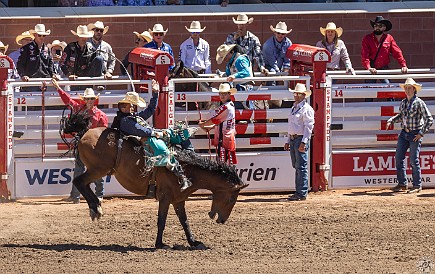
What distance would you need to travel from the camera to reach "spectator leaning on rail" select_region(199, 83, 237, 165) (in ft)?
47.5

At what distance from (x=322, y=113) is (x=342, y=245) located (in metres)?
3.61

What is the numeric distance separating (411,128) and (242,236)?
12.4 feet

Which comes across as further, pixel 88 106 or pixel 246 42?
pixel 246 42

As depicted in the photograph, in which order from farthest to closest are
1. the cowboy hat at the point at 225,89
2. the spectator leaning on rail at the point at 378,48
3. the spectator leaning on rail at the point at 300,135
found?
the spectator leaning on rail at the point at 378,48 → the spectator leaning on rail at the point at 300,135 → the cowboy hat at the point at 225,89

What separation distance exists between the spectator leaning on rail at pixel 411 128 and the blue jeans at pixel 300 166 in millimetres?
1408

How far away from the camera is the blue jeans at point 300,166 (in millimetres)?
15000

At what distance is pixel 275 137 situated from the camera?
15.5m

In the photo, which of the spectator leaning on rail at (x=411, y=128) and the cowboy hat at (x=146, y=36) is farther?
the cowboy hat at (x=146, y=36)

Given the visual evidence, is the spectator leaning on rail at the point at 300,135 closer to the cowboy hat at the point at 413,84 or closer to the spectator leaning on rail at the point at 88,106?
the cowboy hat at the point at 413,84

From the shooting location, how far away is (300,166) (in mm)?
15055

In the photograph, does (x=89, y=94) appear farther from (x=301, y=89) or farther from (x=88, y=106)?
(x=301, y=89)

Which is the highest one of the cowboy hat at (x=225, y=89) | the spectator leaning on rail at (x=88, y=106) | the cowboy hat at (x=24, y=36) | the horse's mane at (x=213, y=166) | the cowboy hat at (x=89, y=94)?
the cowboy hat at (x=24, y=36)

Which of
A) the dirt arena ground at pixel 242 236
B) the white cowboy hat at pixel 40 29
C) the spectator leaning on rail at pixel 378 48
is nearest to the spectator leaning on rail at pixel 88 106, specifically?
the dirt arena ground at pixel 242 236

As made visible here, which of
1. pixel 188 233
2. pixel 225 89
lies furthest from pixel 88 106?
pixel 188 233
